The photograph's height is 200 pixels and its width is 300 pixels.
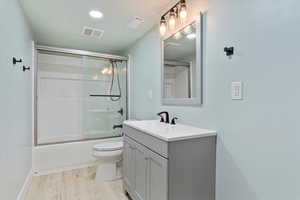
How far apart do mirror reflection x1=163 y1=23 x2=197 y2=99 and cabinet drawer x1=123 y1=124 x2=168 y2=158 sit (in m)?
0.59

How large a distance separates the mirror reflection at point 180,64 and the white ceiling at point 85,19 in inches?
15.4

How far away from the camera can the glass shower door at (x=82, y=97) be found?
3346 millimetres

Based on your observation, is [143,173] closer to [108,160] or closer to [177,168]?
[177,168]

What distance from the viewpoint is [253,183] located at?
1149 mm

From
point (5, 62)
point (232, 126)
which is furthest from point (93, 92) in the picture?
point (232, 126)

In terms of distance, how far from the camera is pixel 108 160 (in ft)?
7.92

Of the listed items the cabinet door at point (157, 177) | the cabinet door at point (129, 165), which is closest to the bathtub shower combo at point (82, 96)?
the cabinet door at point (129, 165)

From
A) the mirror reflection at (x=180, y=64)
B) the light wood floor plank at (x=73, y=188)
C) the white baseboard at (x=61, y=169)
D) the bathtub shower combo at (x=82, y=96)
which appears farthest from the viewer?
the bathtub shower combo at (x=82, y=96)

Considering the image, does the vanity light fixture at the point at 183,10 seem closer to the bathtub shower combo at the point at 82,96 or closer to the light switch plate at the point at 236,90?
the light switch plate at the point at 236,90

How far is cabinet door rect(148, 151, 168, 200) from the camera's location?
1.24m

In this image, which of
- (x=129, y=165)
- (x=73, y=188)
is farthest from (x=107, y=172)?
(x=129, y=165)

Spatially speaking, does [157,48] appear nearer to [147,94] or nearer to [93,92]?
[147,94]

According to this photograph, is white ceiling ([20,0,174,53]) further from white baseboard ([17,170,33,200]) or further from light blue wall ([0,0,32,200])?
white baseboard ([17,170,33,200])

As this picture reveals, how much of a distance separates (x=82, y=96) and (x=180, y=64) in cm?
233
